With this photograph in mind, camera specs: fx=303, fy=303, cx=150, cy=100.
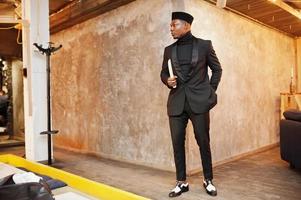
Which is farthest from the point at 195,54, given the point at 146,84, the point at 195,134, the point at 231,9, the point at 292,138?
the point at 231,9

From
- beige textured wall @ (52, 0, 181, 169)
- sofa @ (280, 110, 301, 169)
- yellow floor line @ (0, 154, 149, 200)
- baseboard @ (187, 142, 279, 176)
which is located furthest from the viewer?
beige textured wall @ (52, 0, 181, 169)

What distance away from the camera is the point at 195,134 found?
111 inches

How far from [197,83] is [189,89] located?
91 mm

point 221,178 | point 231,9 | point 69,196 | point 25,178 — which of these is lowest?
point 221,178

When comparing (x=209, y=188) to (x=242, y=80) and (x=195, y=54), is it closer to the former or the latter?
(x=195, y=54)

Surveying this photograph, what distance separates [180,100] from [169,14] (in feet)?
4.63

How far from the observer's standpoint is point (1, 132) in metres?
7.74

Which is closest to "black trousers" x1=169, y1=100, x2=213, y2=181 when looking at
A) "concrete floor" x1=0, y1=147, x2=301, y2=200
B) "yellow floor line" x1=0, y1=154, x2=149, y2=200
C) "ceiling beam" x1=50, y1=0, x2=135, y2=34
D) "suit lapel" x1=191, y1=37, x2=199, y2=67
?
"concrete floor" x1=0, y1=147, x2=301, y2=200

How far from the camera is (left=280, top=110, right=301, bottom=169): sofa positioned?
138 inches

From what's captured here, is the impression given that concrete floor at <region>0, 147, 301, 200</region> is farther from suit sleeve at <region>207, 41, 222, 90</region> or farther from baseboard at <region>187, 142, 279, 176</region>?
suit sleeve at <region>207, 41, 222, 90</region>

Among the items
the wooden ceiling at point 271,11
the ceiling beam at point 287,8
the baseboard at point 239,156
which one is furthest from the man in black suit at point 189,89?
the ceiling beam at point 287,8

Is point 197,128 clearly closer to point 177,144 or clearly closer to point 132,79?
point 177,144

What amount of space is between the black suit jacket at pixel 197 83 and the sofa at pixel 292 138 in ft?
4.61

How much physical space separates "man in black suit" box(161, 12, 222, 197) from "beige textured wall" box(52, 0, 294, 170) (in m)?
0.81
